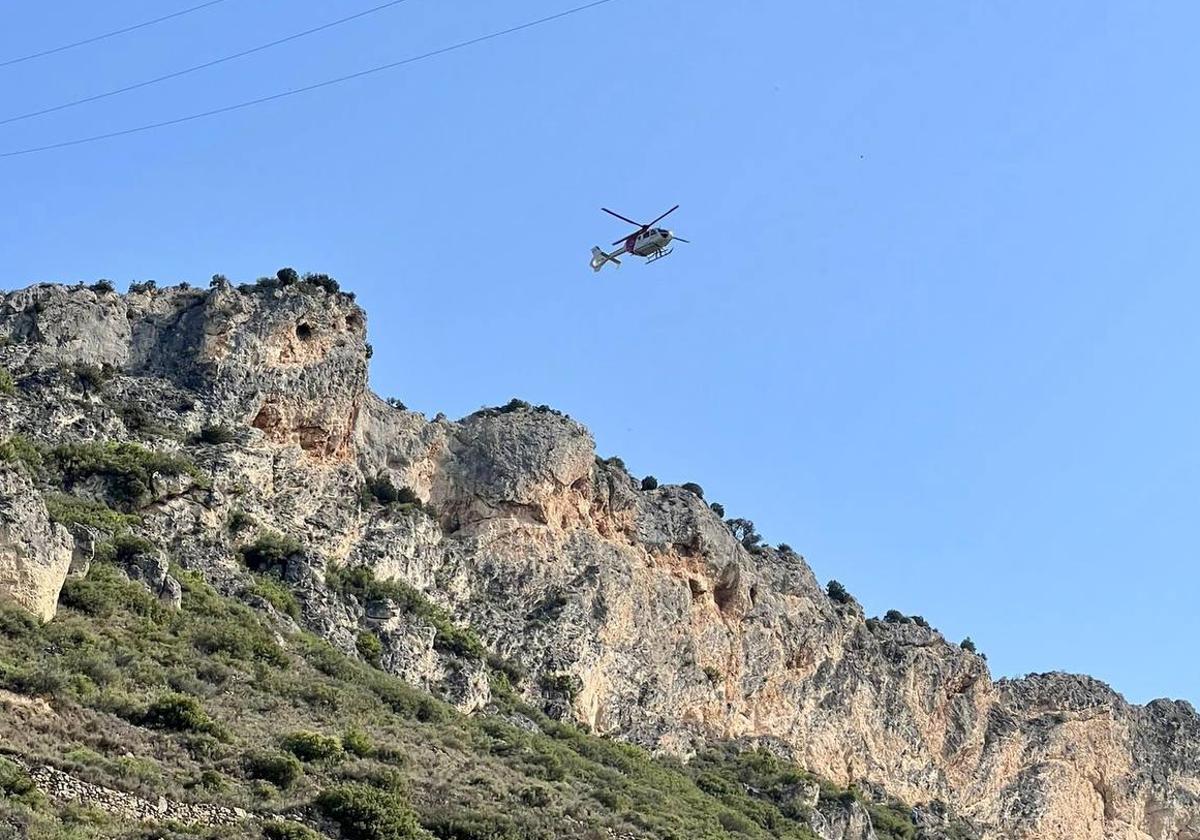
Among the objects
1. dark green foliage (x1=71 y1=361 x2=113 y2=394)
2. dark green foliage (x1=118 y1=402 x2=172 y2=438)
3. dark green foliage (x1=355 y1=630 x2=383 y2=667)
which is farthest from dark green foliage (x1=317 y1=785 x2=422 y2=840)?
dark green foliage (x1=71 y1=361 x2=113 y2=394)

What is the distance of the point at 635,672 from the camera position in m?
61.2

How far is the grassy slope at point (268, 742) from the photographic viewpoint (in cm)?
2938

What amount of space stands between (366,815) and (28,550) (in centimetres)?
1176

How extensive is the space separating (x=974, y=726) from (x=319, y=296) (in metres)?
38.2

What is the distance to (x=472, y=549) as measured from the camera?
201ft

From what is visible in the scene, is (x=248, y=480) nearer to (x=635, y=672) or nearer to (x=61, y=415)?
(x=61, y=415)

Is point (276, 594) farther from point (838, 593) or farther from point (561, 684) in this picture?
point (838, 593)

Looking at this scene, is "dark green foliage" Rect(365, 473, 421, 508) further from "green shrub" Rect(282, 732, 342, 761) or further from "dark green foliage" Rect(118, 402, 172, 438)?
"green shrub" Rect(282, 732, 342, 761)

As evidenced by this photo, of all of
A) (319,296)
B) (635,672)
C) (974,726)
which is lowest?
(635,672)

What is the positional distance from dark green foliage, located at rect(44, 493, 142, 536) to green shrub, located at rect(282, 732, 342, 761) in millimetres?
11703

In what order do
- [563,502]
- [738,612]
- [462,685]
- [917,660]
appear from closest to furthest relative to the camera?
[462,685] → [563,502] → [738,612] → [917,660]

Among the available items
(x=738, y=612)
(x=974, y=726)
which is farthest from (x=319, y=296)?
(x=974, y=726)

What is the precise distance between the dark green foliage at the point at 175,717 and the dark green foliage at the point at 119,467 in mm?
16641

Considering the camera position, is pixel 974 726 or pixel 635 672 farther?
pixel 974 726
